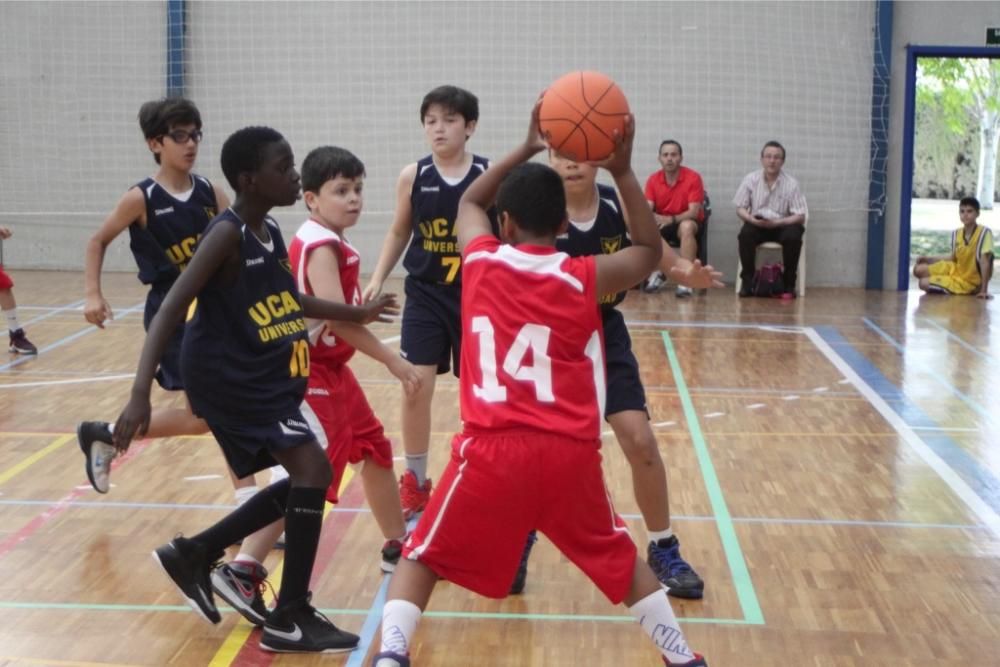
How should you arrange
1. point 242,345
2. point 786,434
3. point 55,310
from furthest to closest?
point 55,310 → point 786,434 → point 242,345

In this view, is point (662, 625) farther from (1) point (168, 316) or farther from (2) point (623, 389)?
(1) point (168, 316)

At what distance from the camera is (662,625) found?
3.13 m

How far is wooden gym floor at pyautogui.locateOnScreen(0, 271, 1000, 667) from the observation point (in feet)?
Answer: 12.1

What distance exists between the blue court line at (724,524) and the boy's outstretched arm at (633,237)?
129cm

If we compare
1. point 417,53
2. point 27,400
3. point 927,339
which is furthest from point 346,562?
point 417,53

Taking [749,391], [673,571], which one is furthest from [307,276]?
[749,391]

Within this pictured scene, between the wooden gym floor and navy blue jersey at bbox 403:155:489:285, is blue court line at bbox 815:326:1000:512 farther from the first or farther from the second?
navy blue jersey at bbox 403:155:489:285

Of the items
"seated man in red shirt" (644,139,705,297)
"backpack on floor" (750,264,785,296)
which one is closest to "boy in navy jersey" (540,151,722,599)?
"seated man in red shirt" (644,139,705,297)

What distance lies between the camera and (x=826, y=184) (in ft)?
42.4

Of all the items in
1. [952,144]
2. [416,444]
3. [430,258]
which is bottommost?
[416,444]

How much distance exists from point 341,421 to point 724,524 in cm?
169

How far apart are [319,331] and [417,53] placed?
31.1 feet

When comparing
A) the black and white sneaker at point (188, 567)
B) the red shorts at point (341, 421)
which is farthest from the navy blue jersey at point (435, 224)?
the black and white sneaker at point (188, 567)

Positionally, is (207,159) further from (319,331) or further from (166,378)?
(319,331)
